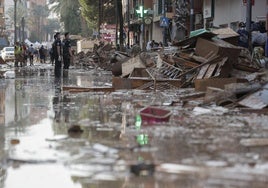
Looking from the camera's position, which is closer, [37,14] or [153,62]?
[153,62]

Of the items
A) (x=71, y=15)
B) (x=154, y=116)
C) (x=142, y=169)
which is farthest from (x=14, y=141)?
(x=71, y=15)

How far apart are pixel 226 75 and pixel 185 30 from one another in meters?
29.2

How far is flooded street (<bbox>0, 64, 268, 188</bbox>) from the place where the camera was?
6.10 m

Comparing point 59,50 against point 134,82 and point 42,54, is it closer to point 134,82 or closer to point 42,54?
point 134,82

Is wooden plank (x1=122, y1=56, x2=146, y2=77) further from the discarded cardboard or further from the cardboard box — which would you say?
the discarded cardboard

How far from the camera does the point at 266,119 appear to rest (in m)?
10.2

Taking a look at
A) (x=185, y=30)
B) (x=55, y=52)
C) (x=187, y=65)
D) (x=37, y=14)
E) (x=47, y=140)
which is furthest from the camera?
(x=37, y=14)

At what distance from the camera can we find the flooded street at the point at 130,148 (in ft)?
20.0

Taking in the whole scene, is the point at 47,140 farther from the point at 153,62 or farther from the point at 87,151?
the point at 153,62

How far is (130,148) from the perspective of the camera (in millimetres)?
7559

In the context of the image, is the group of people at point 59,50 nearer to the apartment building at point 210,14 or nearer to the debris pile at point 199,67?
the debris pile at point 199,67

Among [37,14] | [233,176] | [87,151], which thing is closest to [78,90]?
[87,151]

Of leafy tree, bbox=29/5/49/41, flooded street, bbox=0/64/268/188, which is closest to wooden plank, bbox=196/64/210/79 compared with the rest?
flooded street, bbox=0/64/268/188

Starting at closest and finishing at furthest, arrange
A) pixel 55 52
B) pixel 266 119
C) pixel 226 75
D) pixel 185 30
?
pixel 266 119
pixel 226 75
pixel 55 52
pixel 185 30
